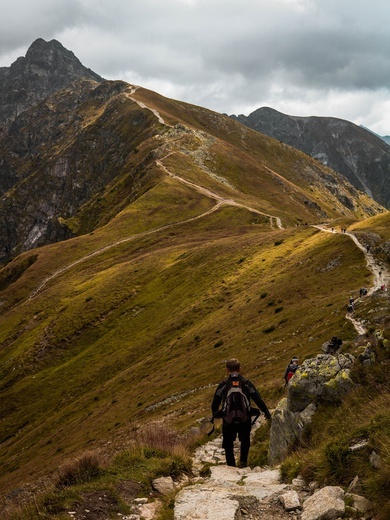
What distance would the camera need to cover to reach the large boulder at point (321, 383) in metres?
15.0

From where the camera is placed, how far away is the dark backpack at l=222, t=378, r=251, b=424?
1325 centimetres

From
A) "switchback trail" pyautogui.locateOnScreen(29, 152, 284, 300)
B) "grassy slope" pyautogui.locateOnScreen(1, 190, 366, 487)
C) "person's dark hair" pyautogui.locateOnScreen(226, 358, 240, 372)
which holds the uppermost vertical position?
"switchback trail" pyautogui.locateOnScreen(29, 152, 284, 300)

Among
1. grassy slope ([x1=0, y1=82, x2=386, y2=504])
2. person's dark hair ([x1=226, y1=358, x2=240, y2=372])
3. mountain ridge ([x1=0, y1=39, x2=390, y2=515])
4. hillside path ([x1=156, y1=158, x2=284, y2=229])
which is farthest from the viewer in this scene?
hillside path ([x1=156, y1=158, x2=284, y2=229])

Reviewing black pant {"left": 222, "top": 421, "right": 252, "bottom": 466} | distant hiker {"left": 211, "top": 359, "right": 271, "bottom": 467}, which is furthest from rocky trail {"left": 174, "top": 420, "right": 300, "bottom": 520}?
distant hiker {"left": 211, "top": 359, "right": 271, "bottom": 467}

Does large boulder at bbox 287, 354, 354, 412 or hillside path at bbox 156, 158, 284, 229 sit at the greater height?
hillside path at bbox 156, 158, 284, 229

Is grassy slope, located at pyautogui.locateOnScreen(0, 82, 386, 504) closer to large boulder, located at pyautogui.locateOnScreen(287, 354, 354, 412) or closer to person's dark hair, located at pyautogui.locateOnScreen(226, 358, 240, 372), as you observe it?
large boulder, located at pyautogui.locateOnScreen(287, 354, 354, 412)

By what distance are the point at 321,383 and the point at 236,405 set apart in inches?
160

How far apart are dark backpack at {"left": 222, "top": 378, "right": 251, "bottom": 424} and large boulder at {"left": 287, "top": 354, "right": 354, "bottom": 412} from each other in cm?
330

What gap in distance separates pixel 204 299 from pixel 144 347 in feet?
43.0

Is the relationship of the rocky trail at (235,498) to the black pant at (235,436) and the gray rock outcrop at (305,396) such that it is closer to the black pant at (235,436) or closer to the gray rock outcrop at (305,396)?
the black pant at (235,436)

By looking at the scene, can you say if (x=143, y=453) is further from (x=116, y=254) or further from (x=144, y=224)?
(x=144, y=224)

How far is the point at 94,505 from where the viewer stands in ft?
34.1

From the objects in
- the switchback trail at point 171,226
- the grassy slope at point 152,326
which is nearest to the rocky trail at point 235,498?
the grassy slope at point 152,326

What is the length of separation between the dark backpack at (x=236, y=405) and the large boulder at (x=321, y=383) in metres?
3.30
